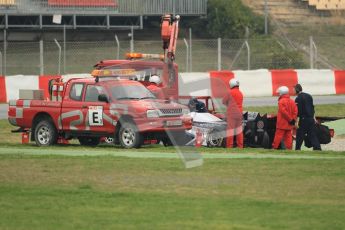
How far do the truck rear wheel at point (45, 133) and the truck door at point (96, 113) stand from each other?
89cm

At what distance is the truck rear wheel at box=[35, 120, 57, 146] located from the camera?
23.6 metres

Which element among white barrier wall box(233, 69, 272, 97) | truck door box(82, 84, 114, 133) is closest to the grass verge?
truck door box(82, 84, 114, 133)

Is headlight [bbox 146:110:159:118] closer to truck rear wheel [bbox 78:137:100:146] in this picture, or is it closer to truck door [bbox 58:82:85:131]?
truck door [bbox 58:82:85:131]

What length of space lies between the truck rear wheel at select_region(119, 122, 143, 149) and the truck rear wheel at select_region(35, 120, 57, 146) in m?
1.73

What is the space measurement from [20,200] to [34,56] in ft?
88.4

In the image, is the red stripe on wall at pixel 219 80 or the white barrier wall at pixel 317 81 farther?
the white barrier wall at pixel 317 81

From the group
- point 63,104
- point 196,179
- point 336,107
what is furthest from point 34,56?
point 196,179

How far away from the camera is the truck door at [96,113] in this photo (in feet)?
75.0

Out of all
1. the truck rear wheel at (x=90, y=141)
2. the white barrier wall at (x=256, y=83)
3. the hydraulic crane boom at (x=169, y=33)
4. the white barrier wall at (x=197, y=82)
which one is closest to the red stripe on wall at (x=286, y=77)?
the white barrier wall at (x=256, y=83)

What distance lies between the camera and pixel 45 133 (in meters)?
23.7

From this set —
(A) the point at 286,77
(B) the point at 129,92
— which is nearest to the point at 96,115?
(B) the point at 129,92

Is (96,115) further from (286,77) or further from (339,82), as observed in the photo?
(339,82)

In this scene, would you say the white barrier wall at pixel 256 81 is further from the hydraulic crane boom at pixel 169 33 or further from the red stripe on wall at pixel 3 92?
the hydraulic crane boom at pixel 169 33

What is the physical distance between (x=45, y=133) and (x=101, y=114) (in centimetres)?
151
